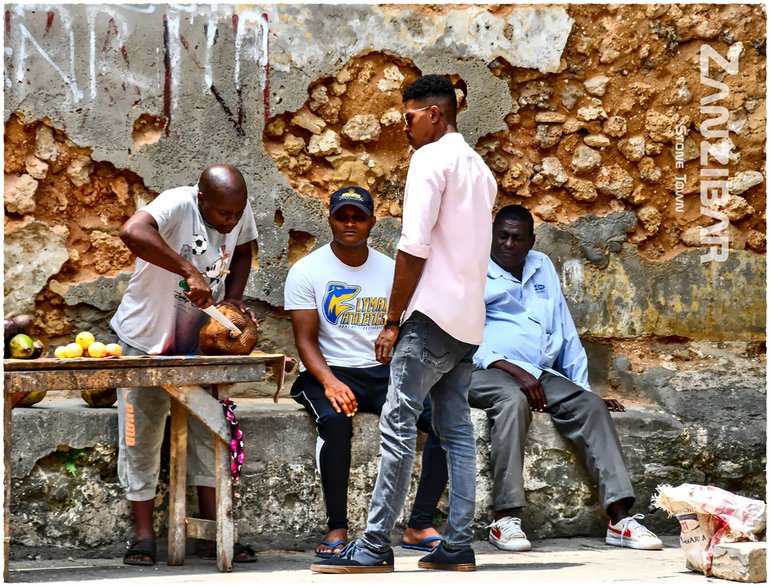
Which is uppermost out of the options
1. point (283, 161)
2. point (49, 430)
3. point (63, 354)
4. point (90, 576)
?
point (283, 161)

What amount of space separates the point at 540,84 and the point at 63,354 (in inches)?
130

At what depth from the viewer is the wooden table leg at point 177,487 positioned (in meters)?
4.65

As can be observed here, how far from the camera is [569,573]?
438 centimetres

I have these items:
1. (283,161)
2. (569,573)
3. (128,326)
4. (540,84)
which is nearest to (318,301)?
(128,326)

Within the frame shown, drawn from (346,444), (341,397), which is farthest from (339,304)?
(346,444)

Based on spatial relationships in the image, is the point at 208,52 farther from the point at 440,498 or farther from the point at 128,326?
the point at 440,498

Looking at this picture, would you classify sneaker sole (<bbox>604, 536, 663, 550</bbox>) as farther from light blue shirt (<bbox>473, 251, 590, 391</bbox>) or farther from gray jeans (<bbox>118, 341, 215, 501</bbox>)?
gray jeans (<bbox>118, 341, 215, 501</bbox>)

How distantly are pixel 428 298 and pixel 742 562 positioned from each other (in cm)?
156

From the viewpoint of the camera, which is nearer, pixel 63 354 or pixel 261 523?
pixel 63 354

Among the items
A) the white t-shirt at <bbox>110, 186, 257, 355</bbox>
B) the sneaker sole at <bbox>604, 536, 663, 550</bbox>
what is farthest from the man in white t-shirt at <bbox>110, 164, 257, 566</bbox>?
the sneaker sole at <bbox>604, 536, 663, 550</bbox>

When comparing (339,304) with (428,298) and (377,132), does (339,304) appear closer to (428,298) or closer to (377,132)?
(428,298)

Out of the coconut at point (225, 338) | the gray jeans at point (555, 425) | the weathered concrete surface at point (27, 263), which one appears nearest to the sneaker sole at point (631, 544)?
the gray jeans at point (555, 425)

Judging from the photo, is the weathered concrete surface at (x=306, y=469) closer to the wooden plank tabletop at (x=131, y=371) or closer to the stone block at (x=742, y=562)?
the wooden plank tabletop at (x=131, y=371)

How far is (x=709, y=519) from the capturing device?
4.40 m
